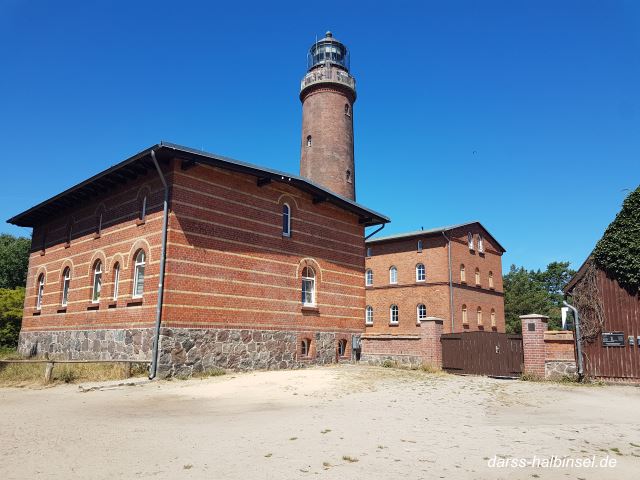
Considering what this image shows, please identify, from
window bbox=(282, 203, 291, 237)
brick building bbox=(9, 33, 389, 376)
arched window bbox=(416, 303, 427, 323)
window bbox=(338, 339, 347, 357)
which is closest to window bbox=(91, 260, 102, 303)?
brick building bbox=(9, 33, 389, 376)

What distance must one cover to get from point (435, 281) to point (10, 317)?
85.5 feet

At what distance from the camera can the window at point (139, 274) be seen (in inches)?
692

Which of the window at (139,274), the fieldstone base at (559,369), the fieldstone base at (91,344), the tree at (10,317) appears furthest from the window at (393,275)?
the tree at (10,317)

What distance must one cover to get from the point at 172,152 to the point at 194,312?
5264mm

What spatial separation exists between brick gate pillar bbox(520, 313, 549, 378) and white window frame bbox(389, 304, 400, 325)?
721 inches

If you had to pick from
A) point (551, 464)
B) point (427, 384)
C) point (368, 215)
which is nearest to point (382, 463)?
point (551, 464)

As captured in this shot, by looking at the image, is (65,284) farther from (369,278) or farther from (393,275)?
(393,275)

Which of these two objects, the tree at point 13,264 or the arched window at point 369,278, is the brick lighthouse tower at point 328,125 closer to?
the arched window at point 369,278

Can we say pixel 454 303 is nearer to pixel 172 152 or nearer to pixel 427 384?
pixel 427 384

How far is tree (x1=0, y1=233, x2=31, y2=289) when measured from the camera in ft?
133

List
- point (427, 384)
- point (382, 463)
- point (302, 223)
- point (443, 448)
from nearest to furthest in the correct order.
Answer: point (382, 463) → point (443, 448) → point (427, 384) → point (302, 223)

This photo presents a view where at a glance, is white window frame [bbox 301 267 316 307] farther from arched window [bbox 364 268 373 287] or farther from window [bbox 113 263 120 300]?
arched window [bbox 364 268 373 287]

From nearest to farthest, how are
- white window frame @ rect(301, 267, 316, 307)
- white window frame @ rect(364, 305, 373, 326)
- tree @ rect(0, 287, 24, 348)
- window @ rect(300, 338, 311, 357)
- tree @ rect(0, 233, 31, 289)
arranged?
window @ rect(300, 338, 311, 357)
white window frame @ rect(301, 267, 316, 307)
tree @ rect(0, 287, 24, 348)
white window frame @ rect(364, 305, 373, 326)
tree @ rect(0, 233, 31, 289)

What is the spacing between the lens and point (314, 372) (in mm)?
17531
